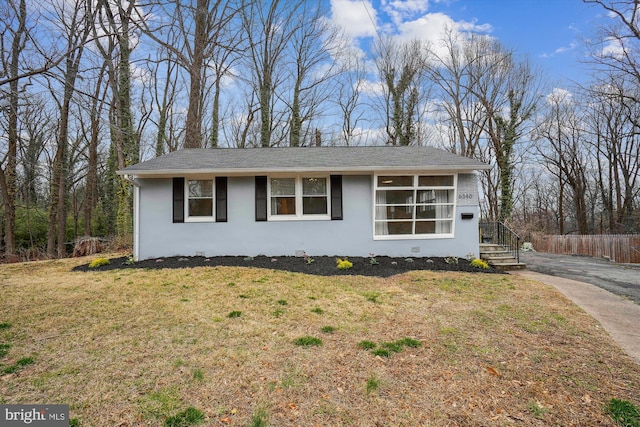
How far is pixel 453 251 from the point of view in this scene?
29.1 feet

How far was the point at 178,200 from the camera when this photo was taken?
8.53 m

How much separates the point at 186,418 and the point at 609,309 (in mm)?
6340

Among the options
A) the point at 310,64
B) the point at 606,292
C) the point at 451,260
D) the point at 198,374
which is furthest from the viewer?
the point at 310,64

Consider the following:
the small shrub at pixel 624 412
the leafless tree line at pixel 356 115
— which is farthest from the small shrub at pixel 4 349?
the leafless tree line at pixel 356 115

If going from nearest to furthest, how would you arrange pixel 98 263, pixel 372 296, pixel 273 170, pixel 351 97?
pixel 372 296
pixel 98 263
pixel 273 170
pixel 351 97

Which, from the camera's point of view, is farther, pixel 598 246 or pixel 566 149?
pixel 566 149

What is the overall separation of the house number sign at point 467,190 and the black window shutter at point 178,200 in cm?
771

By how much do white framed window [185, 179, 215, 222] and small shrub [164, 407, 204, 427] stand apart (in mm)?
6755

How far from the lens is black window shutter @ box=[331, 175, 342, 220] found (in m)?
8.69

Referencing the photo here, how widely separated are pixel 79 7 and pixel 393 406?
892 cm

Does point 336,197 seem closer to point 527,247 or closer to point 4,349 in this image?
point 4,349

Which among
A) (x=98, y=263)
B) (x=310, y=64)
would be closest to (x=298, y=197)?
(x=98, y=263)

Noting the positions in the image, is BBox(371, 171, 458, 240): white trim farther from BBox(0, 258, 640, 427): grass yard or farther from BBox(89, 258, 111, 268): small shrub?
BBox(89, 258, 111, 268): small shrub

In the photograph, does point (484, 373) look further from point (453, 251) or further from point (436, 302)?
point (453, 251)
